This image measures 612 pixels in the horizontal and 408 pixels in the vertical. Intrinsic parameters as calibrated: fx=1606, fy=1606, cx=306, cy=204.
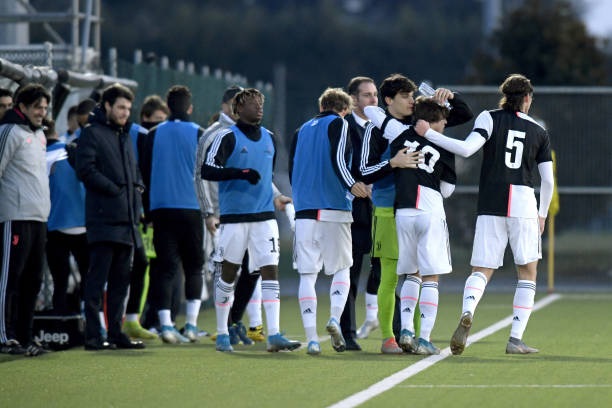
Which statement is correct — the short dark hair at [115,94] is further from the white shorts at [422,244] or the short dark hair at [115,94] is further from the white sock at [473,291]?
the white sock at [473,291]

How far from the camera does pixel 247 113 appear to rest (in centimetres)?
1287

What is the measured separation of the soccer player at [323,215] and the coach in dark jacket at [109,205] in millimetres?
1482

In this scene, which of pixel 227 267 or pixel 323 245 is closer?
pixel 323 245

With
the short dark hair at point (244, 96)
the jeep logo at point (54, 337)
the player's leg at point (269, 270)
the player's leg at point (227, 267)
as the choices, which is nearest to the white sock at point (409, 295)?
the player's leg at point (269, 270)

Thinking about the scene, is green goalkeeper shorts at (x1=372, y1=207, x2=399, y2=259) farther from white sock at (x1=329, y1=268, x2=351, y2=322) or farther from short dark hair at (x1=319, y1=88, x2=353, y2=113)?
short dark hair at (x1=319, y1=88, x2=353, y2=113)

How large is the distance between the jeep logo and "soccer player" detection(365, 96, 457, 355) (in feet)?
9.65

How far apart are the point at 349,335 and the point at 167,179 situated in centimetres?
245

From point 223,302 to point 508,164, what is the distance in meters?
2.56

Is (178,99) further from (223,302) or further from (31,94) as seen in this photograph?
(223,302)

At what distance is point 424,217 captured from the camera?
40.1ft

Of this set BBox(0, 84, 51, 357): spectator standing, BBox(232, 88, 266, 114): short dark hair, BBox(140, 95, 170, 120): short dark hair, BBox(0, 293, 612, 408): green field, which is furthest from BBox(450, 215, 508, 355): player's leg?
BBox(140, 95, 170, 120): short dark hair

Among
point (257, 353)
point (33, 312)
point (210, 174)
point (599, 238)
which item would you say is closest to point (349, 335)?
point (257, 353)

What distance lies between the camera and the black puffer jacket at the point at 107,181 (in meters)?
13.1

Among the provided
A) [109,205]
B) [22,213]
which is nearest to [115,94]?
[109,205]
